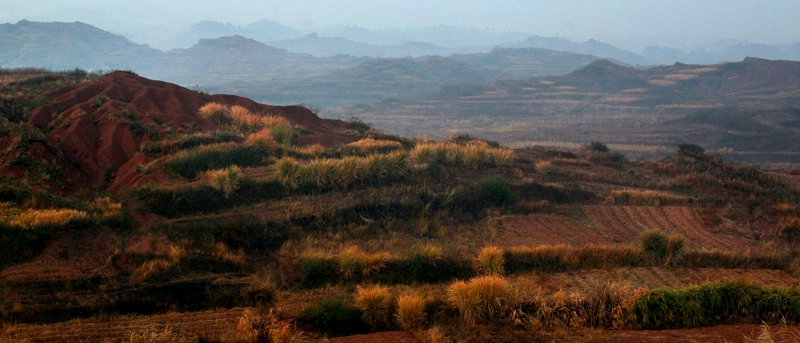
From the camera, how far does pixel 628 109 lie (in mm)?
91062

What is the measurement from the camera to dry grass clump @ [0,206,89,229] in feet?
33.4

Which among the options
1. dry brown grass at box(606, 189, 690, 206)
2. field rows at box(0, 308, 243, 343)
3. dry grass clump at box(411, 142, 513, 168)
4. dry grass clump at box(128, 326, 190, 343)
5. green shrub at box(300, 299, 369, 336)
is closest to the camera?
dry grass clump at box(128, 326, 190, 343)

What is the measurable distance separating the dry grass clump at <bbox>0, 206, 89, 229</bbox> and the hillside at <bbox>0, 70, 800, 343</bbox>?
5cm

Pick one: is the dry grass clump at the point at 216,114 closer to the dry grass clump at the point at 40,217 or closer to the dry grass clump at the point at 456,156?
the dry grass clump at the point at 456,156

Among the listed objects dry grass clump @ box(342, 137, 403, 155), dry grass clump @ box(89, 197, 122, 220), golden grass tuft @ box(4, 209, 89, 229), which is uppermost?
dry grass clump @ box(342, 137, 403, 155)

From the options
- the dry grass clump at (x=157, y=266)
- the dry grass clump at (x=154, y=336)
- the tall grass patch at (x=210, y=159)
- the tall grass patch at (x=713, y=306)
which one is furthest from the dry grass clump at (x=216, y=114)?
the tall grass patch at (x=713, y=306)

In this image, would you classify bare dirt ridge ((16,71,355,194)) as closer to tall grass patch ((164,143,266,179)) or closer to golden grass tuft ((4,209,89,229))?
tall grass patch ((164,143,266,179))

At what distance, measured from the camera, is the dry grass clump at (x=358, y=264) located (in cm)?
1034

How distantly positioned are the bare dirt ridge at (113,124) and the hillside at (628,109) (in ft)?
125

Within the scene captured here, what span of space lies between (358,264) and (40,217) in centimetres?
599

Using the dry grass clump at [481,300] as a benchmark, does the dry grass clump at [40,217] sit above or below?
above

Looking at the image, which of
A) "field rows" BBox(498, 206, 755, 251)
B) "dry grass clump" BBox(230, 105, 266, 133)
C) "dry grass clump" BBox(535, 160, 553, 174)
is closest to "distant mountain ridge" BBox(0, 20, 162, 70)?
"dry grass clump" BBox(230, 105, 266, 133)

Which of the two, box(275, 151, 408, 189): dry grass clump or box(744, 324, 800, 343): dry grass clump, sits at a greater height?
box(275, 151, 408, 189): dry grass clump

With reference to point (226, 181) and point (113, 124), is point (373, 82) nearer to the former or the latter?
point (113, 124)
